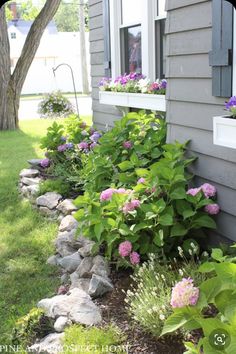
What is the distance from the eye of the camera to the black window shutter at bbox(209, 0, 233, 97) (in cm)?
300

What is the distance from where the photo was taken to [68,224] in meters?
4.40

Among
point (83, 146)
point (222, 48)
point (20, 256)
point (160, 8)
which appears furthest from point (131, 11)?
point (20, 256)

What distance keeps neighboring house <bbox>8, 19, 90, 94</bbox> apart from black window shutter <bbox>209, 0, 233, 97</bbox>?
2521cm

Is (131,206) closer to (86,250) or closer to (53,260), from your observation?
(86,250)

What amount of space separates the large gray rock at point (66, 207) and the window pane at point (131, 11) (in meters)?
1.98

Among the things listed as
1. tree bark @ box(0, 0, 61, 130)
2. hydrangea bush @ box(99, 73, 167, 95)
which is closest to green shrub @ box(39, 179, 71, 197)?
hydrangea bush @ box(99, 73, 167, 95)

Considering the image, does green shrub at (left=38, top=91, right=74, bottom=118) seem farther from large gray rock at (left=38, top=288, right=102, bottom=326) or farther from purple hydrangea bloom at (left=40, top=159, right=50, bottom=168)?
large gray rock at (left=38, top=288, right=102, bottom=326)

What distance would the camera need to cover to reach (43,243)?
4.42 metres

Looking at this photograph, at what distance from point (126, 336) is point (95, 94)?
4664 mm

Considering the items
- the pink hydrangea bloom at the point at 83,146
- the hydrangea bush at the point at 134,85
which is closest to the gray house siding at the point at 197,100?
the hydrangea bush at the point at 134,85

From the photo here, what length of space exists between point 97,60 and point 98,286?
4.13m

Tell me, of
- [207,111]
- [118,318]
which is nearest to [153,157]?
[207,111]

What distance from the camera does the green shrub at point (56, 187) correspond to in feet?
17.8

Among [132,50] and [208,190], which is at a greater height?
[132,50]
